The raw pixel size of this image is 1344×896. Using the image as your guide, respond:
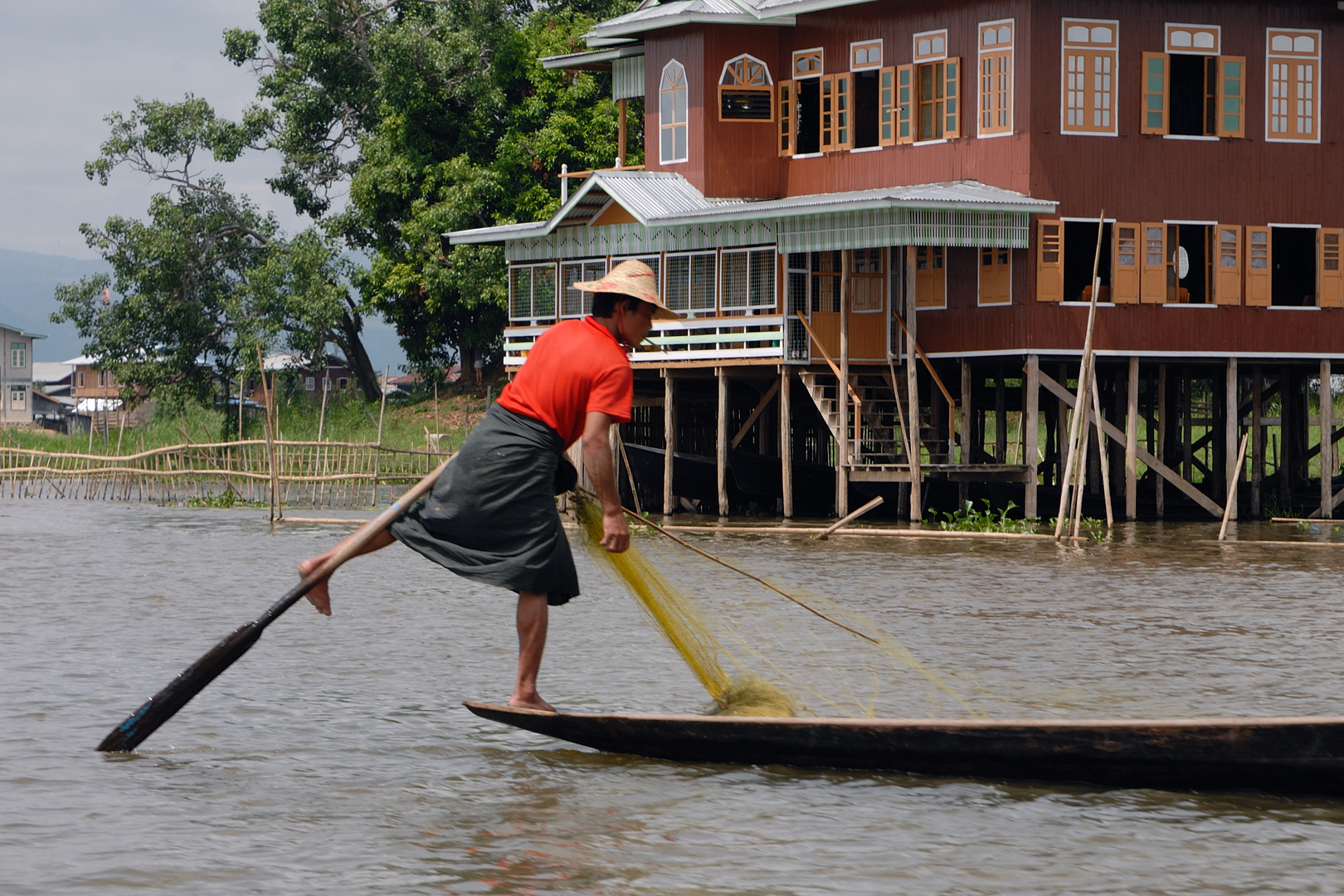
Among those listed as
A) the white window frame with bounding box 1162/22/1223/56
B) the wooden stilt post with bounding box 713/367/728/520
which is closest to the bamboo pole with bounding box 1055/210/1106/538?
the white window frame with bounding box 1162/22/1223/56

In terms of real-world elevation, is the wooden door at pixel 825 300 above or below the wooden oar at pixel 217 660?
above

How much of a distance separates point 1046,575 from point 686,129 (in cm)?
1413

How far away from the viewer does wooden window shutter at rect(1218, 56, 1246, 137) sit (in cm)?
2647

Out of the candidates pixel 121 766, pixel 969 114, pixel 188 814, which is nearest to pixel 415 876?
pixel 188 814

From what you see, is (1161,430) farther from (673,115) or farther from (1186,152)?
(673,115)

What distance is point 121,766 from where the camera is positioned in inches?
313

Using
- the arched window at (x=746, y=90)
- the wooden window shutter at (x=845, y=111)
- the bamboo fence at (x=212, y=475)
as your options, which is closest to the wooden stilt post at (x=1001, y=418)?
the wooden window shutter at (x=845, y=111)

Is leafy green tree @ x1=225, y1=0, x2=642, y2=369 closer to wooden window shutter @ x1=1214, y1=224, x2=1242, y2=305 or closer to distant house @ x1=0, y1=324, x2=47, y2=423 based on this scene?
wooden window shutter @ x1=1214, y1=224, x2=1242, y2=305

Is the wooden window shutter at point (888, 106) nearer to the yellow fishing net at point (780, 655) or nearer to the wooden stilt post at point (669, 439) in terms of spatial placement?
the wooden stilt post at point (669, 439)

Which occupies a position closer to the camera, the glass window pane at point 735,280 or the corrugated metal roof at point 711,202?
the corrugated metal roof at point 711,202

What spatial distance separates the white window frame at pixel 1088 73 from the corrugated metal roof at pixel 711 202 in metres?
1.31

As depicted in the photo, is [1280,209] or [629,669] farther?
[1280,209]

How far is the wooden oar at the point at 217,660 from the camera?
26.2ft

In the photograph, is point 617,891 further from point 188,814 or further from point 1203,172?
point 1203,172
